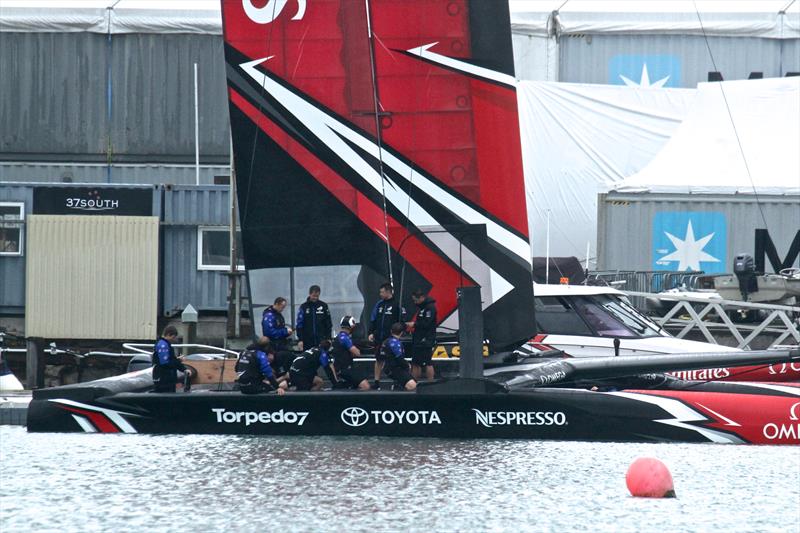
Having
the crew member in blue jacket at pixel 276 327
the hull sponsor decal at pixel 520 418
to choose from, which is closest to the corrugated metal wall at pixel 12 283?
the crew member in blue jacket at pixel 276 327

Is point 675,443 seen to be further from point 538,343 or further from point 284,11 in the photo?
point 284,11

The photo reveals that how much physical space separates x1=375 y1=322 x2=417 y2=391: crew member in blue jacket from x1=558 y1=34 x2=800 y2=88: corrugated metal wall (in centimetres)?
2159

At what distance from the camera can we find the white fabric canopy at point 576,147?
98.9 ft

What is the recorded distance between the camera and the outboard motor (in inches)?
829

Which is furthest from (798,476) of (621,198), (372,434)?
(621,198)

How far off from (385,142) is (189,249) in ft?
30.7

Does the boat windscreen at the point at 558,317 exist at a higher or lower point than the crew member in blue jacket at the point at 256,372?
higher

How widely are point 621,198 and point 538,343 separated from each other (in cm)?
923

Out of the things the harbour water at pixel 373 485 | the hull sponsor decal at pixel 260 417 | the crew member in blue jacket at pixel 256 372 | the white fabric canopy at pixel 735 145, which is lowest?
the harbour water at pixel 373 485

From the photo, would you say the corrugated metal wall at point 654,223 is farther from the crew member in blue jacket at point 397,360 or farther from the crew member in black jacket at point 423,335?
the crew member in blue jacket at point 397,360

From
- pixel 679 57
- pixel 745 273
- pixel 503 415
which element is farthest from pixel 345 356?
pixel 679 57

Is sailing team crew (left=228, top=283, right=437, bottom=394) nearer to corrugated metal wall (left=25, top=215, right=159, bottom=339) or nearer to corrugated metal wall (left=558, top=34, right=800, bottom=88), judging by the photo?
corrugated metal wall (left=25, top=215, right=159, bottom=339)

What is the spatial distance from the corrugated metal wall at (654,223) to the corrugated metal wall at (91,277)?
8.44 m

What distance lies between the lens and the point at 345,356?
583 inches
